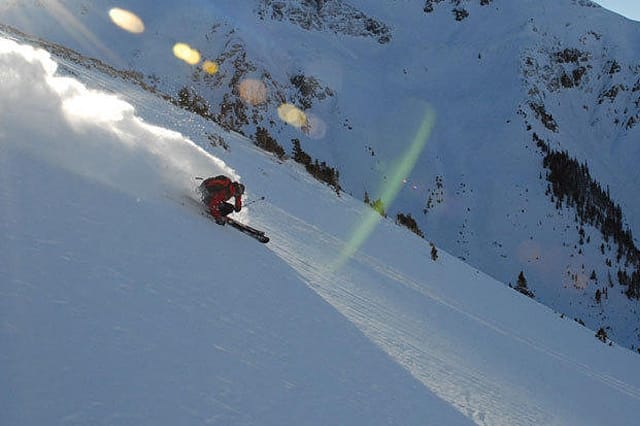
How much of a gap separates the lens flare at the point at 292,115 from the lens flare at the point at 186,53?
15.5ft

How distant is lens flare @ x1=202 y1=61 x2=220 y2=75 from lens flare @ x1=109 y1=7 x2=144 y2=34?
3456 mm

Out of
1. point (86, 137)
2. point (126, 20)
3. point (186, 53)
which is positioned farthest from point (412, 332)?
point (126, 20)

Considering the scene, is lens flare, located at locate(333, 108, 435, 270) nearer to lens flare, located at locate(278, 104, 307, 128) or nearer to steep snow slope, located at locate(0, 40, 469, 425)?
steep snow slope, located at locate(0, 40, 469, 425)

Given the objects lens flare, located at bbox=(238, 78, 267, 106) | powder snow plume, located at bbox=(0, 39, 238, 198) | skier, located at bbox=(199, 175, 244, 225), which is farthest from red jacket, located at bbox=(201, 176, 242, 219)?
lens flare, located at bbox=(238, 78, 267, 106)

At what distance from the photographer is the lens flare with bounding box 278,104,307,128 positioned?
27.4m

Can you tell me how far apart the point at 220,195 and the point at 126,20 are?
23.0m

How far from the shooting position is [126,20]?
26328 mm

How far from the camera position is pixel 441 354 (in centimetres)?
658

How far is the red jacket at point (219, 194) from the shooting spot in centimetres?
686

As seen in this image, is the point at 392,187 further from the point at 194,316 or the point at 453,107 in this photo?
the point at 194,316

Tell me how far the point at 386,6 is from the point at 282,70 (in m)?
22.1

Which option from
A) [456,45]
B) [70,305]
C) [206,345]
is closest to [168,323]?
Answer: [206,345]

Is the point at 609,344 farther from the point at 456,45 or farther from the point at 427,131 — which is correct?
the point at 456,45

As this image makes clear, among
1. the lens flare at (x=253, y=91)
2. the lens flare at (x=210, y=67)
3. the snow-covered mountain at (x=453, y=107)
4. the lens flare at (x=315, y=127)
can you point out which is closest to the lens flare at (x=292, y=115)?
the snow-covered mountain at (x=453, y=107)
